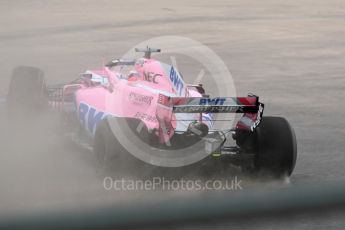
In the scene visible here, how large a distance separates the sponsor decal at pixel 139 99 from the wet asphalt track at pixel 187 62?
68cm

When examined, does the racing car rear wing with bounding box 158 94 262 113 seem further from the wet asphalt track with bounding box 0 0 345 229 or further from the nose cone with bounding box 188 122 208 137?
the wet asphalt track with bounding box 0 0 345 229

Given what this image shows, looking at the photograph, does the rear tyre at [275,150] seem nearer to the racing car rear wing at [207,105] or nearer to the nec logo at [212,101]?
the racing car rear wing at [207,105]

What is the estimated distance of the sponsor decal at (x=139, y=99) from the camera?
6336 millimetres

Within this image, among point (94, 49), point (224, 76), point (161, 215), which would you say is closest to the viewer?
point (161, 215)

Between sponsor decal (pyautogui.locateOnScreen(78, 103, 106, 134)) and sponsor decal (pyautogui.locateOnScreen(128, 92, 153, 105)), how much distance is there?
11.9 inches

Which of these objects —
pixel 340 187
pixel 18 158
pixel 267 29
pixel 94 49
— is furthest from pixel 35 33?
pixel 340 187

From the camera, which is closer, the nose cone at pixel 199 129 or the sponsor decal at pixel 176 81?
the nose cone at pixel 199 129

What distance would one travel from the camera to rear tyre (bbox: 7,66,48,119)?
7.79 meters

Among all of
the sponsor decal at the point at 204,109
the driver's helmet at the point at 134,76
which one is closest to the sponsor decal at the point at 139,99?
the driver's helmet at the point at 134,76

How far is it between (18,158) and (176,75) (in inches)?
64.9

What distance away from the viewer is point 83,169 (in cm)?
670

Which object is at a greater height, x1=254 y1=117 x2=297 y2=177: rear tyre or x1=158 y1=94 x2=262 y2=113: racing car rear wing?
x1=158 y1=94 x2=262 y2=113: racing car rear wing

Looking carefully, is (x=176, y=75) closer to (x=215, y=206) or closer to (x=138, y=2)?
(x=215, y=206)

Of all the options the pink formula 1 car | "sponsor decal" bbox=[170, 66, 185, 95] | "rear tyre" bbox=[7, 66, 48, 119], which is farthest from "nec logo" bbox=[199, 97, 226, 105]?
"rear tyre" bbox=[7, 66, 48, 119]
